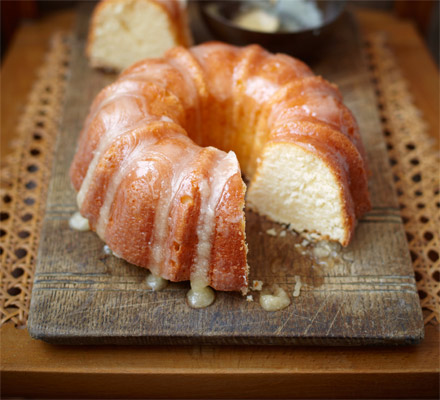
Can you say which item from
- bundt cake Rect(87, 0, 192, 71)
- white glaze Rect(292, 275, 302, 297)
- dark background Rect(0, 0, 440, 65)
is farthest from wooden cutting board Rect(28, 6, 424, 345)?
dark background Rect(0, 0, 440, 65)

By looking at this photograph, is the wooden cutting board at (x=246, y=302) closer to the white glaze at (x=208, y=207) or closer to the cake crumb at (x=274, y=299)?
the cake crumb at (x=274, y=299)

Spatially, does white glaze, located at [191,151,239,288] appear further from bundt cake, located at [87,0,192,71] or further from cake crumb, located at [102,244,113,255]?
bundt cake, located at [87,0,192,71]

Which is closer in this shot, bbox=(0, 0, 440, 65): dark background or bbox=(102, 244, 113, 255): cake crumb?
bbox=(102, 244, 113, 255): cake crumb

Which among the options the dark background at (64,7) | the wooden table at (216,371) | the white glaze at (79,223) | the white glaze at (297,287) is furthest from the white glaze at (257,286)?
the dark background at (64,7)

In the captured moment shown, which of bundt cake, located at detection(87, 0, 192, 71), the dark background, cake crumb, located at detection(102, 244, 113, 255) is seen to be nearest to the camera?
cake crumb, located at detection(102, 244, 113, 255)

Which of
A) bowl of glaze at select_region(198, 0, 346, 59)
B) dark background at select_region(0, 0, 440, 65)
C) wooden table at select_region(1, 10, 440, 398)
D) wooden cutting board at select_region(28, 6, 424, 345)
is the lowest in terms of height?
wooden table at select_region(1, 10, 440, 398)

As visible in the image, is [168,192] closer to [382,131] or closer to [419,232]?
[419,232]

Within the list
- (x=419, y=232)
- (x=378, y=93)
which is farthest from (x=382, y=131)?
(x=419, y=232)
